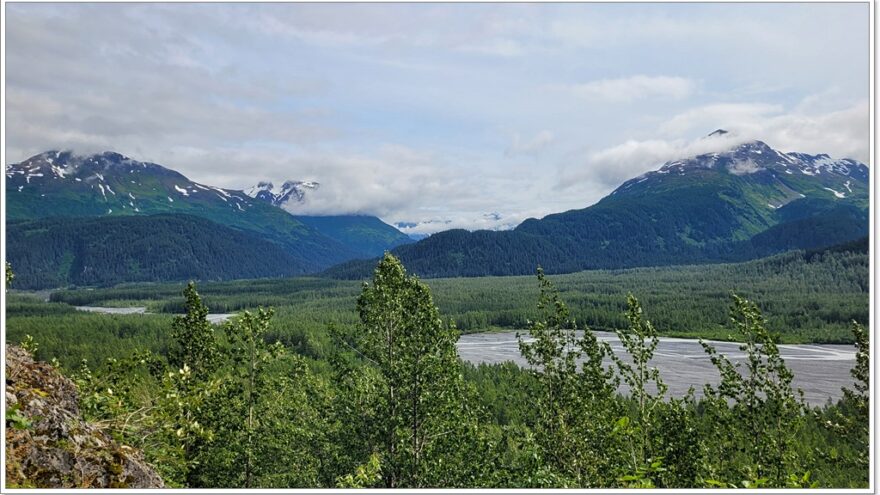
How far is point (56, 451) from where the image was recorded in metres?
8.38

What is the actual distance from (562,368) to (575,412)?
169 centimetres

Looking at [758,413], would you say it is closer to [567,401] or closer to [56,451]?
[567,401]

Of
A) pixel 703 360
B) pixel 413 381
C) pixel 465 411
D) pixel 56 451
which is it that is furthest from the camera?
pixel 703 360

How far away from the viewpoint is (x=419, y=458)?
1966cm

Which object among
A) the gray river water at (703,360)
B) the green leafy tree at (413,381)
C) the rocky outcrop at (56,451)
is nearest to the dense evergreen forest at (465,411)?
the green leafy tree at (413,381)

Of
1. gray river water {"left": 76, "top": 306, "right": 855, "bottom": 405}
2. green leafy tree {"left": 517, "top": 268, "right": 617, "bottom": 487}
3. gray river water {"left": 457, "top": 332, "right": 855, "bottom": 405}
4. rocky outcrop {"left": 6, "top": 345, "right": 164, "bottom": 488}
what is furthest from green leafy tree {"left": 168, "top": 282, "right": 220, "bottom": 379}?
gray river water {"left": 76, "top": 306, "right": 855, "bottom": 405}

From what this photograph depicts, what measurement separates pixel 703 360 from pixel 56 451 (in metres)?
128

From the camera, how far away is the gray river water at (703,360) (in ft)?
302

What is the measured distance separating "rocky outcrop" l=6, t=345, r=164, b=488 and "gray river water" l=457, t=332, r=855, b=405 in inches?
3342

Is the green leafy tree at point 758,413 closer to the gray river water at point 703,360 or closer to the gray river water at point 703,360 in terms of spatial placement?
the gray river water at point 703,360

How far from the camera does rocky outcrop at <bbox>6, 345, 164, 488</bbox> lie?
7941 millimetres

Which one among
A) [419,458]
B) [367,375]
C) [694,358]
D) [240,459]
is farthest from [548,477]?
[694,358]

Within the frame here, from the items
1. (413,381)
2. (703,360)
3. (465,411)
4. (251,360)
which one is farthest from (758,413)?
(703,360)

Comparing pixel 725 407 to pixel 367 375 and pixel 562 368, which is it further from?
pixel 367 375
